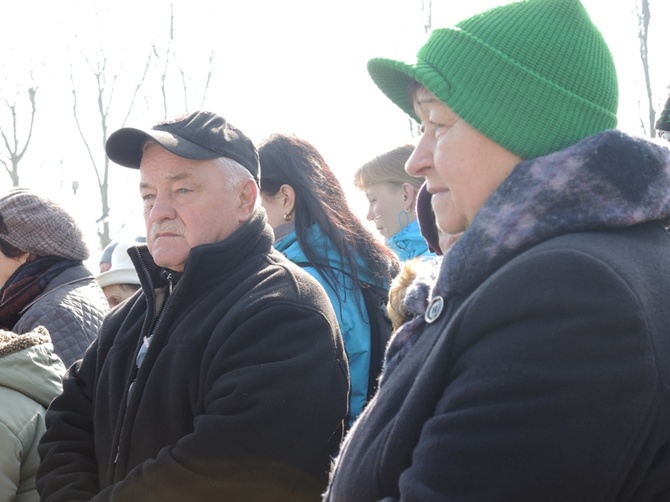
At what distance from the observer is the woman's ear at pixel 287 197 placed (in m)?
3.88

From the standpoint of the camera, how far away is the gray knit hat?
426 cm

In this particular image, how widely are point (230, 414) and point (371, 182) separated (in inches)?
93.2

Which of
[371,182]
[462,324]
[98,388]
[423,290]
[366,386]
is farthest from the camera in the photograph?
[371,182]

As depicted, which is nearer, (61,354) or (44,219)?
(61,354)

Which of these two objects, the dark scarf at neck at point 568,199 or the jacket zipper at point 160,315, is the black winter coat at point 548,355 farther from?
the jacket zipper at point 160,315

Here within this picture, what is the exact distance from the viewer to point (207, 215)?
10.1 ft

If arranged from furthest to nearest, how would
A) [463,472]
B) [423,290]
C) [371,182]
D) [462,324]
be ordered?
1. [371,182]
2. [423,290]
3. [462,324]
4. [463,472]

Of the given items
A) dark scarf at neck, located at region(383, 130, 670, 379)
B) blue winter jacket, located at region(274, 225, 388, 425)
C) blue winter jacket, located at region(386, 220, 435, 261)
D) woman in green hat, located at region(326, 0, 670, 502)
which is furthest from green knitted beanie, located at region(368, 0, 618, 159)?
blue winter jacket, located at region(386, 220, 435, 261)

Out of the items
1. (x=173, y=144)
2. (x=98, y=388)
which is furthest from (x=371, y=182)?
(x=98, y=388)

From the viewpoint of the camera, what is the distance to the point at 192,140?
123 inches

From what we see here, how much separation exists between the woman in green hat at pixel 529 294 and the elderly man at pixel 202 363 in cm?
68

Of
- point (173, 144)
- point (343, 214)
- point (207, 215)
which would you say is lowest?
point (343, 214)

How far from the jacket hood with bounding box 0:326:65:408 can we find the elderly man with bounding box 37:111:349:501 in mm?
157

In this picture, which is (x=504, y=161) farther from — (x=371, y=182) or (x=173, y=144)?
(x=371, y=182)
